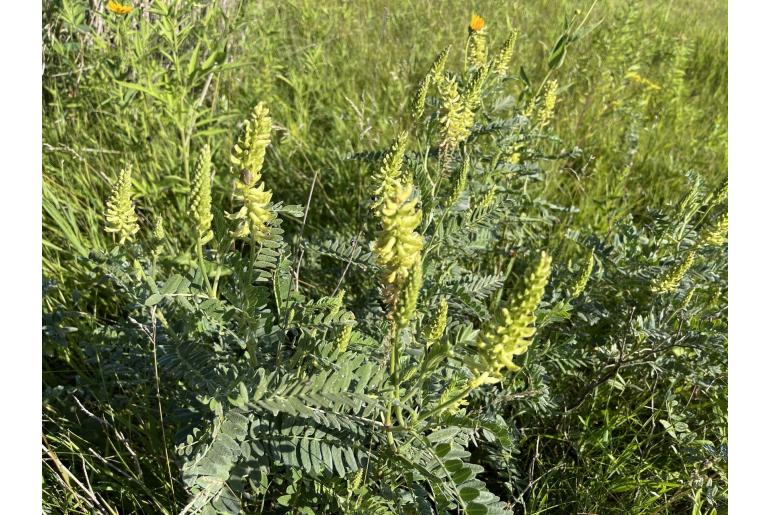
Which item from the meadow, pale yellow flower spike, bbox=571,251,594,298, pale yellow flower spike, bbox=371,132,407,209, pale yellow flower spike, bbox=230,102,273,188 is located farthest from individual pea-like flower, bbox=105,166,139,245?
pale yellow flower spike, bbox=571,251,594,298

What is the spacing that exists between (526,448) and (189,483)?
126cm

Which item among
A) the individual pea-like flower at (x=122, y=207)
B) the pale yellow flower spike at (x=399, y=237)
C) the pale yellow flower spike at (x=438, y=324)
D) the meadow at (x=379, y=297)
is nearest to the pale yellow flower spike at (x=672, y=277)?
the meadow at (x=379, y=297)

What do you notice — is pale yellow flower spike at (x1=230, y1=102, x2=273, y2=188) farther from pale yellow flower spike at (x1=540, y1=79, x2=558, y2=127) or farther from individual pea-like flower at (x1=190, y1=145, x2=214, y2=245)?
pale yellow flower spike at (x1=540, y1=79, x2=558, y2=127)

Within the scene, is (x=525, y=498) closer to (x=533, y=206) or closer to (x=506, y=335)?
(x=506, y=335)

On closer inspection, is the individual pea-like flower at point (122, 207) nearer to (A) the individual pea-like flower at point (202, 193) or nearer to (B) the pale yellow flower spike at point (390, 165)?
(A) the individual pea-like flower at point (202, 193)

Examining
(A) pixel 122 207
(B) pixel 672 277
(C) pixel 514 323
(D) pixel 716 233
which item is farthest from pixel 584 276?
(A) pixel 122 207

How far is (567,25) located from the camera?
2072 millimetres

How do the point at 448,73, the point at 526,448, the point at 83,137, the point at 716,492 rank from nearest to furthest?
the point at 716,492
the point at 526,448
the point at 448,73
the point at 83,137

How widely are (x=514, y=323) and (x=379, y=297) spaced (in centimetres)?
52

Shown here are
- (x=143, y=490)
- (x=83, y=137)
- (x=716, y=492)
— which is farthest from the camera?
(x=83, y=137)

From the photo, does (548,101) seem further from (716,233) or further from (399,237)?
(399,237)

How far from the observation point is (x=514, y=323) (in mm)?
953

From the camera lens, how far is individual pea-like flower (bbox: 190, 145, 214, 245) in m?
1.16
